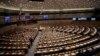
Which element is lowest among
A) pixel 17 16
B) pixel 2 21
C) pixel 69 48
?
pixel 17 16

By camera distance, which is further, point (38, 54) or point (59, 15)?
point (59, 15)

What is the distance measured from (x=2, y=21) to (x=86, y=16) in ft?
67.2

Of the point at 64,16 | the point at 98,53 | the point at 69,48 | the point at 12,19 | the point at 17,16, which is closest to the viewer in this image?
the point at 98,53

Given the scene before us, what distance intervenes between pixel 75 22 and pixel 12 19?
48.3 ft

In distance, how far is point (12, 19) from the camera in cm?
2828

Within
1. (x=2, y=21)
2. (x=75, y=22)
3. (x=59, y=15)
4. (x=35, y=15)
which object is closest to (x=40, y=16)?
(x=35, y=15)

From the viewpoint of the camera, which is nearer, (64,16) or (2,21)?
(2,21)

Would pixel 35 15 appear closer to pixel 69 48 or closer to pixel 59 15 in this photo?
pixel 59 15

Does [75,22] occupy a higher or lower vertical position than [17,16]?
lower

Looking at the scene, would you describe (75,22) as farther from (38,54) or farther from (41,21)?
(38,54)

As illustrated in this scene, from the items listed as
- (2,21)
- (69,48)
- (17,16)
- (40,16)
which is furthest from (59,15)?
(69,48)

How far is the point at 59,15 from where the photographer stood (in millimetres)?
39188

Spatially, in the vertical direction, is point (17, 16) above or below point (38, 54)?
below

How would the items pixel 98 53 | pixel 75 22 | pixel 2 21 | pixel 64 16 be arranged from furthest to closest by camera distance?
1. pixel 64 16
2. pixel 75 22
3. pixel 2 21
4. pixel 98 53
